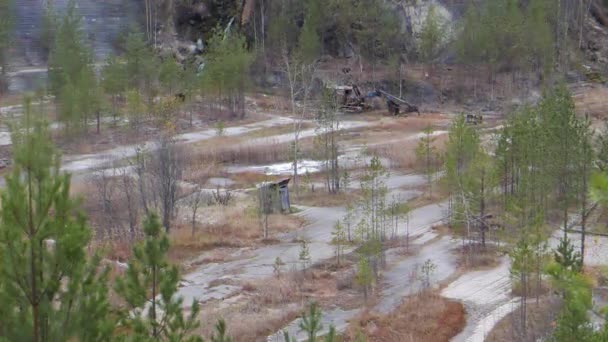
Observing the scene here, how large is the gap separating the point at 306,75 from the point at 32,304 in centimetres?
3835

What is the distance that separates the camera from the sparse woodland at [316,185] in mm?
9031

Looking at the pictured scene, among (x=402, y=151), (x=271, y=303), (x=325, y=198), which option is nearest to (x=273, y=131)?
(x=402, y=151)

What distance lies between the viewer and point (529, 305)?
17.7m

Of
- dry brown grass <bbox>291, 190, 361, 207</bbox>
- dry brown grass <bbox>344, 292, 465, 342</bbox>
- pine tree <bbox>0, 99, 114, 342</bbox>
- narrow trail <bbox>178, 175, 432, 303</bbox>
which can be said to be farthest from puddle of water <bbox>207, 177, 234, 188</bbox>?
pine tree <bbox>0, 99, 114, 342</bbox>

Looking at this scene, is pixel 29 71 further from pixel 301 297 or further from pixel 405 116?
pixel 301 297

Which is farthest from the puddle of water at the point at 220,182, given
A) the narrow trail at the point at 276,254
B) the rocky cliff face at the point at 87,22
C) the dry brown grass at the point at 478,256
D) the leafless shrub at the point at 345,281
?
the rocky cliff face at the point at 87,22

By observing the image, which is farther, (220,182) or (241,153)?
(241,153)

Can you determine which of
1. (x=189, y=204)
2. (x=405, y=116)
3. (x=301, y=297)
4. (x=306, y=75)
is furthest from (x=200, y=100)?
(x=301, y=297)

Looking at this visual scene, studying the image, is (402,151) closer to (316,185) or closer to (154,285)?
(316,185)

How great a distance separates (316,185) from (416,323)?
1432 centimetres

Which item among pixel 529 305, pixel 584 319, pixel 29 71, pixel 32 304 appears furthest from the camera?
pixel 29 71

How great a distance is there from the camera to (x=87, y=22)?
61.0 meters

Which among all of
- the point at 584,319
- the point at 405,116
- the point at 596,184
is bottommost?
the point at 405,116

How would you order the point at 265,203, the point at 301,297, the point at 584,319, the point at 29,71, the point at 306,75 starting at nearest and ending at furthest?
the point at 584,319 < the point at 301,297 < the point at 265,203 < the point at 306,75 < the point at 29,71
